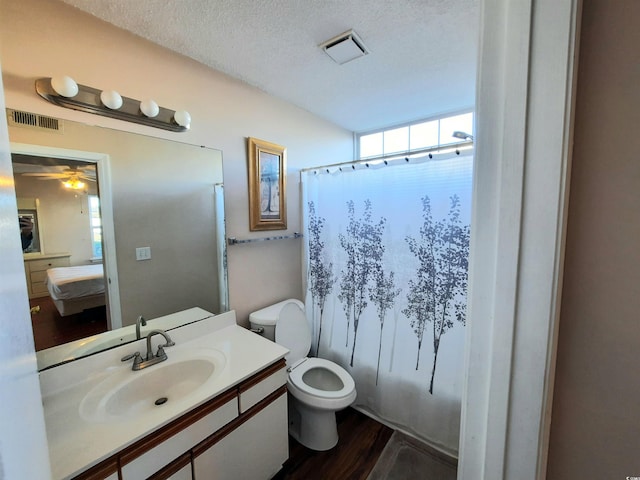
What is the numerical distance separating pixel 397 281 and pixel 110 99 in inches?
71.9

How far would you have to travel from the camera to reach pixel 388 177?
1.70m

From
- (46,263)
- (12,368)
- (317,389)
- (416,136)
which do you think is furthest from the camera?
(416,136)

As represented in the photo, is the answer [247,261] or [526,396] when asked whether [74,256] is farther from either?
[526,396]

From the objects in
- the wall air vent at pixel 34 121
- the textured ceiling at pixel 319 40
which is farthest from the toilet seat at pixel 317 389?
the textured ceiling at pixel 319 40

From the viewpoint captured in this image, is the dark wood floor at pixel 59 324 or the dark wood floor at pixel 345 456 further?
the dark wood floor at pixel 345 456

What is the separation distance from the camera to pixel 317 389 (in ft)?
5.81

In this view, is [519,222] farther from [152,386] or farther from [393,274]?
[152,386]

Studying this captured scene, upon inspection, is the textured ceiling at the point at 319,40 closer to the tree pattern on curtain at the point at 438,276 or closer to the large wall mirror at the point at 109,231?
the large wall mirror at the point at 109,231

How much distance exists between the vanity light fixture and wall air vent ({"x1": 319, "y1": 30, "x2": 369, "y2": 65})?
864 millimetres

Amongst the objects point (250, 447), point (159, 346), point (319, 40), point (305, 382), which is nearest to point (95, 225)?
point (159, 346)

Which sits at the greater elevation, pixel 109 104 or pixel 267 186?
pixel 109 104

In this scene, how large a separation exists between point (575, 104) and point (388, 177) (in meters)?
1.34

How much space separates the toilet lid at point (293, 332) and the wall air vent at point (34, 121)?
1.52 m

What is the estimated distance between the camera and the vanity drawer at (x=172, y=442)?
2.81ft
